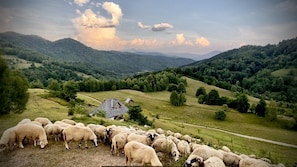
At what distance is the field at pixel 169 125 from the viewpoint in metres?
11.8

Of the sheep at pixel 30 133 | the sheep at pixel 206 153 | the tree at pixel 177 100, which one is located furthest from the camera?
the tree at pixel 177 100

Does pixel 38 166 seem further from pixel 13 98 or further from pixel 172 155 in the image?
pixel 13 98

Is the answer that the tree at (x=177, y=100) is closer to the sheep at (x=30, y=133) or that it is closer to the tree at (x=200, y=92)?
the tree at (x=200, y=92)

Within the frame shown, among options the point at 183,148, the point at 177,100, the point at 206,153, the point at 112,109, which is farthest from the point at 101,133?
the point at 177,100

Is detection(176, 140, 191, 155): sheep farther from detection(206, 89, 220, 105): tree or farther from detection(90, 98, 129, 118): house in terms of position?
detection(206, 89, 220, 105): tree

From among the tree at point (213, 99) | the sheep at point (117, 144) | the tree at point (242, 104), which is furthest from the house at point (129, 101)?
the sheep at point (117, 144)

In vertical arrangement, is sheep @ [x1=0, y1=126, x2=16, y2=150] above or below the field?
above

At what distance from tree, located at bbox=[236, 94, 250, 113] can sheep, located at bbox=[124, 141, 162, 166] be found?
6592cm

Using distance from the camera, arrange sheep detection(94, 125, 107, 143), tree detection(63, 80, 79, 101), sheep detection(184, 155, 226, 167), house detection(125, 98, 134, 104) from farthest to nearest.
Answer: house detection(125, 98, 134, 104), tree detection(63, 80, 79, 101), sheep detection(94, 125, 107, 143), sheep detection(184, 155, 226, 167)

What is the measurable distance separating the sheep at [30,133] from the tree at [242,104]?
65520mm

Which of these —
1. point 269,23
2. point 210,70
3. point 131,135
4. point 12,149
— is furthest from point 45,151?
point 210,70

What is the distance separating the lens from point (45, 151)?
1236 cm

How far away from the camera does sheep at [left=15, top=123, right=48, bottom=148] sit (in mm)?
12508

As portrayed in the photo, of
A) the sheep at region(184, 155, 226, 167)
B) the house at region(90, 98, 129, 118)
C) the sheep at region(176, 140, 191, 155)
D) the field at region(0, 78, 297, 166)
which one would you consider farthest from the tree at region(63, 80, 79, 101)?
the sheep at region(184, 155, 226, 167)
